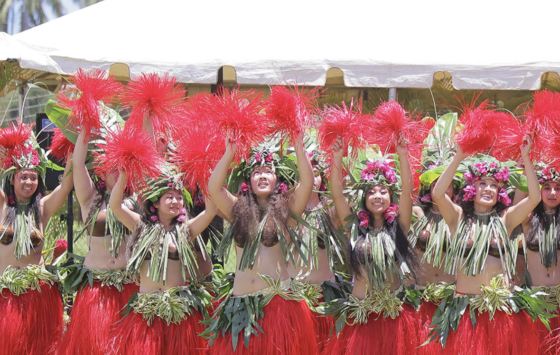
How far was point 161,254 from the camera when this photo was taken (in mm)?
3334

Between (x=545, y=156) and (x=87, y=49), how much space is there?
12.4ft

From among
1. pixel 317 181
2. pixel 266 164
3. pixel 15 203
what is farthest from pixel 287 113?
pixel 15 203

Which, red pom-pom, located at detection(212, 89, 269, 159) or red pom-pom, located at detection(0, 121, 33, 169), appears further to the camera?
red pom-pom, located at detection(0, 121, 33, 169)

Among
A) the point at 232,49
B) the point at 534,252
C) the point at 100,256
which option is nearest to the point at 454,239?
the point at 534,252

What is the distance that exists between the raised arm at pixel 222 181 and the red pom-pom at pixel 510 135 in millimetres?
1333

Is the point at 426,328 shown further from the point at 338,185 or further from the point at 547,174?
the point at 547,174

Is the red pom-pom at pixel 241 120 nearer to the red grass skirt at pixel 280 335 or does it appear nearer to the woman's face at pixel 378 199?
the woman's face at pixel 378 199

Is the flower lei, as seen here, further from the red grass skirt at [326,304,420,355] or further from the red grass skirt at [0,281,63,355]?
the red grass skirt at [0,281,63,355]

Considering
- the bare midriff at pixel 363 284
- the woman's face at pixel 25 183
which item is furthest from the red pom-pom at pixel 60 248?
the bare midriff at pixel 363 284

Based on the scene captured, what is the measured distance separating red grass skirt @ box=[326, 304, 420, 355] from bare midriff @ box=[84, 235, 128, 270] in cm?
136

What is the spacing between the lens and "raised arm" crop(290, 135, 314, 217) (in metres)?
2.98

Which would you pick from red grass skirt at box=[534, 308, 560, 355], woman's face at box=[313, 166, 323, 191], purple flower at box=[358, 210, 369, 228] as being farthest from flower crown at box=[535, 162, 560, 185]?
woman's face at box=[313, 166, 323, 191]

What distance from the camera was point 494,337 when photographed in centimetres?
298

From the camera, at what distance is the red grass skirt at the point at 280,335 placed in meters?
2.95
